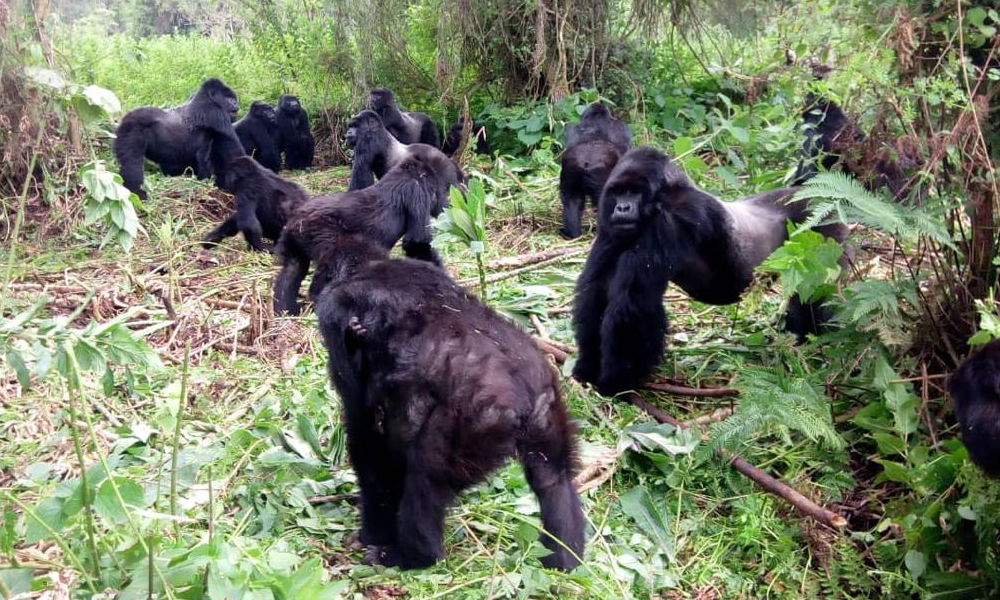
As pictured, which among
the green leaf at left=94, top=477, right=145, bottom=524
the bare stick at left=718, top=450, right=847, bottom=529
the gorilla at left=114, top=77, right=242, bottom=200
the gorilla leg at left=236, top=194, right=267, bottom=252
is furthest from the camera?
the gorilla at left=114, top=77, right=242, bottom=200

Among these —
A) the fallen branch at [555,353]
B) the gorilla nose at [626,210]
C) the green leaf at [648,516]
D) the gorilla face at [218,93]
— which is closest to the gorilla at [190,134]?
the gorilla face at [218,93]

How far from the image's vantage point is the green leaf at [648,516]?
3.68 metres

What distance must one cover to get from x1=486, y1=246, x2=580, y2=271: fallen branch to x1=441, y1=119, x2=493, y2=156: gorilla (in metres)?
3.04

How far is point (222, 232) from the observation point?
300 inches

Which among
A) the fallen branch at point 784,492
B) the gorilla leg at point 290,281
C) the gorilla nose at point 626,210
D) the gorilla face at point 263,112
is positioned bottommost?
the fallen branch at point 784,492

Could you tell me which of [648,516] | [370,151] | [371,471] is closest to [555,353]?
[648,516]

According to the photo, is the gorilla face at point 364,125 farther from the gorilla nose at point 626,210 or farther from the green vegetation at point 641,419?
the gorilla nose at point 626,210

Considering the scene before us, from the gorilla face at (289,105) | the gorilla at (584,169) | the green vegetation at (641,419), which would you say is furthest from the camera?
the gorilla face at (289,105)

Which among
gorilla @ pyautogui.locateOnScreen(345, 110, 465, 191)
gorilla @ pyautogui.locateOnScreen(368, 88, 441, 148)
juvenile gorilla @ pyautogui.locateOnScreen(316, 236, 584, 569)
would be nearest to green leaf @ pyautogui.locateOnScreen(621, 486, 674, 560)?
juvenile gorilla @ pyautogui.locateOnScreen(316, 236, 584, 569)

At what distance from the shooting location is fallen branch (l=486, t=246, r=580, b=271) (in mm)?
6512

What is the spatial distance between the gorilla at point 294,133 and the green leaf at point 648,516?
8029mm

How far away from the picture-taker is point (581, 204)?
7812 millimetres

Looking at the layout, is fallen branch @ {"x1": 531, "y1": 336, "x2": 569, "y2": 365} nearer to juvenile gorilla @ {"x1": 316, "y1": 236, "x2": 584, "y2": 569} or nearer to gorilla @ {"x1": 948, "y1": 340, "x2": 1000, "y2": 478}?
juvenile gorilla @ {"x1": 316, "y1": 236, "x2": 584, "y2": 569}

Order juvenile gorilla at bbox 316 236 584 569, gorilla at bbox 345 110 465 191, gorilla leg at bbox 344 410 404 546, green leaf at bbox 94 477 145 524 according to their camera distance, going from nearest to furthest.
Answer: green leaf at bbox 94 477 145 524
juvenile gorilla at bbox 316 236 584 569
gorilla leg at bbox 344 410 404 546
gorilla at bbox 345 110 465 191
